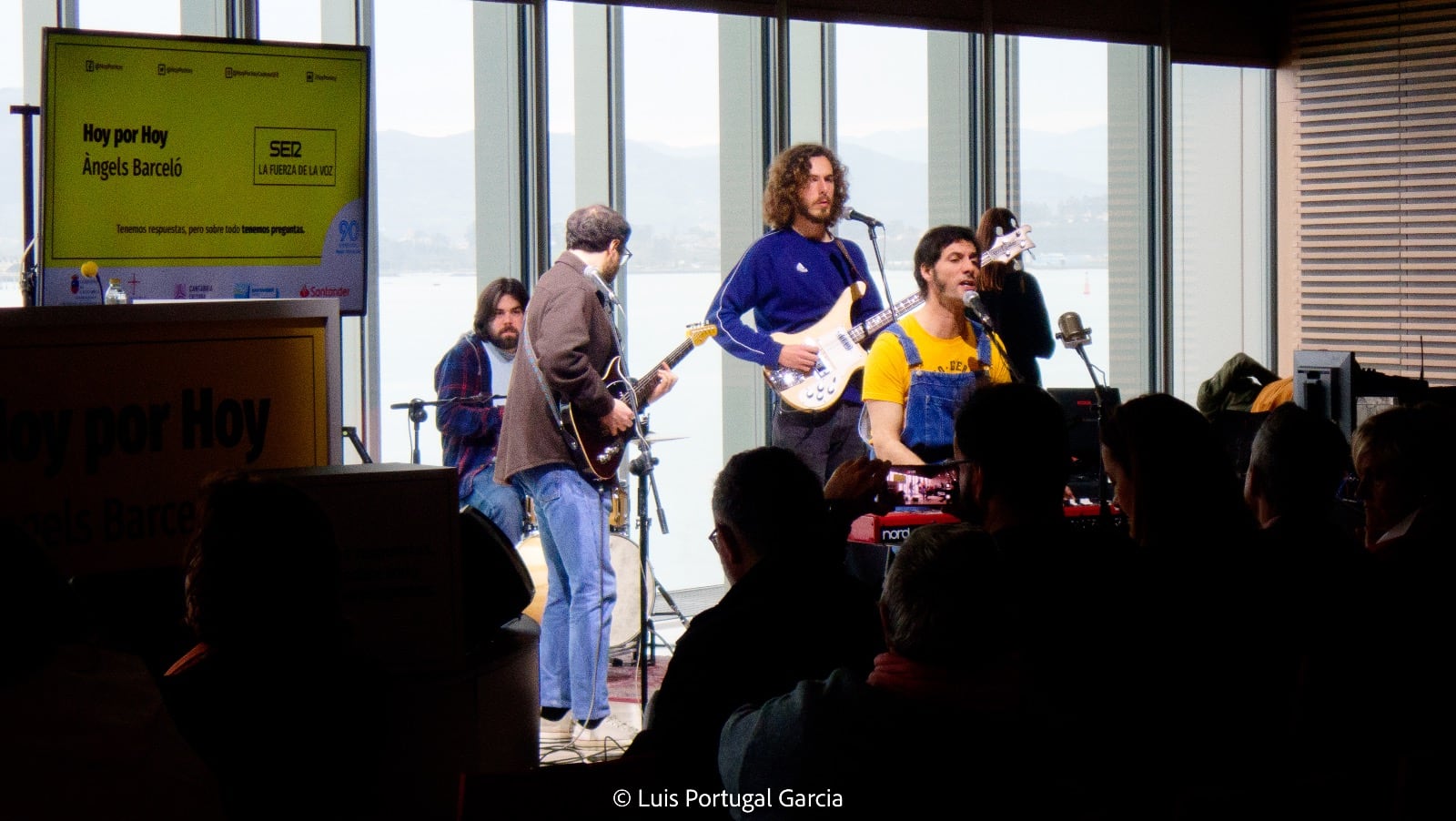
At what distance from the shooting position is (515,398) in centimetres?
469

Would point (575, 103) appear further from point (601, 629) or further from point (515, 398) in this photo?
point (601, 629)

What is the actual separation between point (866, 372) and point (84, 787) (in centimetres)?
307

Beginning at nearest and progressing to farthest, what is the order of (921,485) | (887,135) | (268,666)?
(268,666) → (921,485) → (887,135)

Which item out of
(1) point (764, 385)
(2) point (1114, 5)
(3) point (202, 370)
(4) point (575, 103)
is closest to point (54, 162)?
(3) point (202, 370)

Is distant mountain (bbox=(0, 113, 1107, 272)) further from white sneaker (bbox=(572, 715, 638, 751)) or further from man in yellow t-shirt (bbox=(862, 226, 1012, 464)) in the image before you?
white sneaker (bbox=(572, 715, 638, 751))

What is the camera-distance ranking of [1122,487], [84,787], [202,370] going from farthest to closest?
1. [1122,487]
2. [202,370]
3. [84,787]

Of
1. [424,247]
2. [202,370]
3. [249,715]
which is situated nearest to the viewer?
[249,715]

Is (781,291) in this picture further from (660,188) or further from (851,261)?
(660,188)

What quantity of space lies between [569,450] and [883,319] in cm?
142

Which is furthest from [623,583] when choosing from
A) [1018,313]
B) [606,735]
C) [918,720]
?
[918,720]

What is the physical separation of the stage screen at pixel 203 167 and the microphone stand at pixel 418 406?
1763 millimetres

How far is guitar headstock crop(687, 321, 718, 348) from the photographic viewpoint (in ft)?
17.6

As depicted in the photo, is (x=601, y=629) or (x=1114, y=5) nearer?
(x=601, y=629)

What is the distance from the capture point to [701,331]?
17.7 feet
